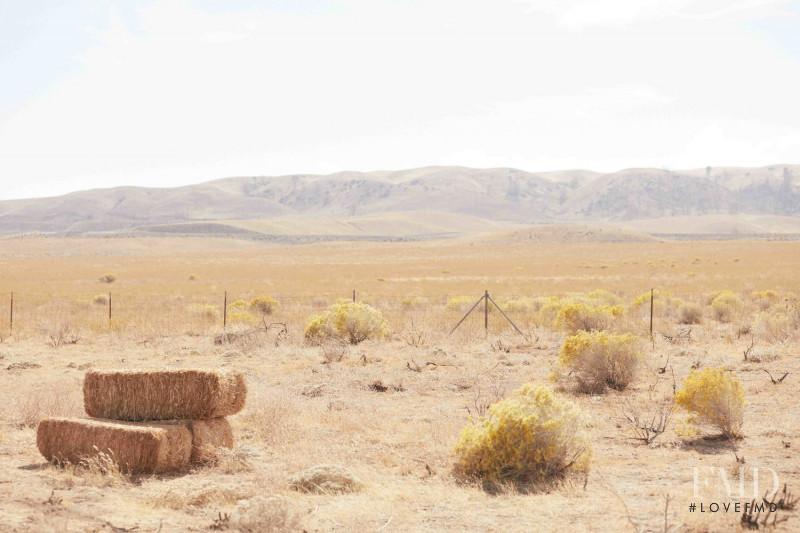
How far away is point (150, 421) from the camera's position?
27.4 feet

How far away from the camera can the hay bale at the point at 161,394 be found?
838 cm

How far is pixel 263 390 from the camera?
12.6m

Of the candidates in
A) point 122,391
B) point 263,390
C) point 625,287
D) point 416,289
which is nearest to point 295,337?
point 263,390

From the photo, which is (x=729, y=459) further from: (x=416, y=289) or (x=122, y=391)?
(x=416, y=289)

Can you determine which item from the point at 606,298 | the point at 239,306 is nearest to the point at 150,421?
the point at 239,306

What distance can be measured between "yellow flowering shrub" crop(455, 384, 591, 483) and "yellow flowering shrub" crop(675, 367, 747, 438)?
2279 millimetres

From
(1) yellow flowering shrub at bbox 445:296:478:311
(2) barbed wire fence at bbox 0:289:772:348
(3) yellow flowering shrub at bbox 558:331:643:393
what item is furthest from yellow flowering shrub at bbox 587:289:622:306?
(3) yellow flowering shrub at bbox 558:331:643:393

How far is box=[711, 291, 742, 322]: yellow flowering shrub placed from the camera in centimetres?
2449

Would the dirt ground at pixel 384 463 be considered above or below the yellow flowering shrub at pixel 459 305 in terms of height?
above

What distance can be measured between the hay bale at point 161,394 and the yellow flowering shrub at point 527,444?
Result: 2.80 metres

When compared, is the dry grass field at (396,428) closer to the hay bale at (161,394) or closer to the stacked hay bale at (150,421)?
the stacked hay bale at (150,421)

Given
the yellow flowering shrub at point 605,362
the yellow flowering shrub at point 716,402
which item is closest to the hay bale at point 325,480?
the yellow flowering shrub at point 716,402

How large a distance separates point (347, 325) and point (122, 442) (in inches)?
427

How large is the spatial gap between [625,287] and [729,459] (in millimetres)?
35140
